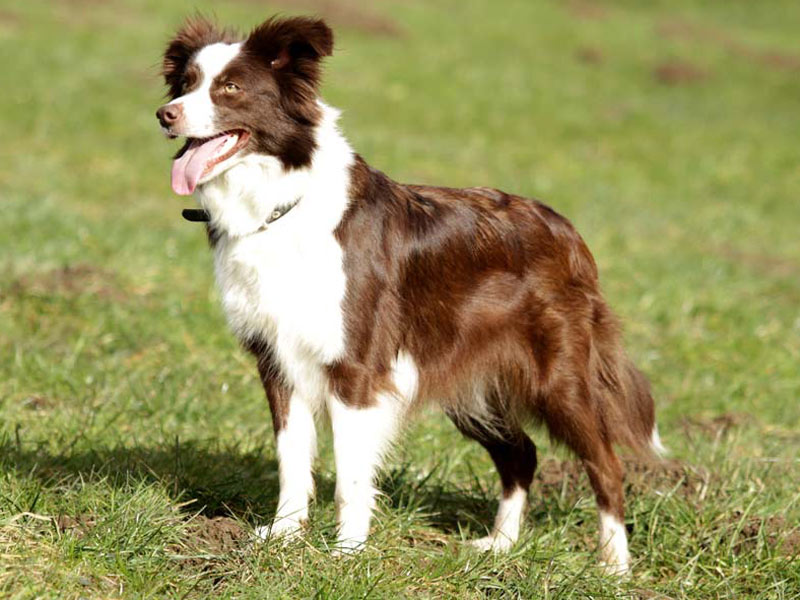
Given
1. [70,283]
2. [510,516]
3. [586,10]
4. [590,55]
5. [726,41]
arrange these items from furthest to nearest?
[586,10] → [726,41] → [590,55] → [70,283] → [510,516]

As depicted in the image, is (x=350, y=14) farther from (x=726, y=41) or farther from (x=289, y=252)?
(x=289, y=252)

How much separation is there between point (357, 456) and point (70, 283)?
11.9 feet

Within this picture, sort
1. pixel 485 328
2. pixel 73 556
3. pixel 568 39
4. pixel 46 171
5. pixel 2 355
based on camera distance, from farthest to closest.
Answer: pixel 568 39 < pixel 46 171 < pixel 2 355 < pixel 485 328 < pixel 73 556

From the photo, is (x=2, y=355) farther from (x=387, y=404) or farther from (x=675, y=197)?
(x=675, y=197)

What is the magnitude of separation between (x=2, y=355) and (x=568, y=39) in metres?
17.3

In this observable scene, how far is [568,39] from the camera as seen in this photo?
21312 mm

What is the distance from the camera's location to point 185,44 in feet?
13.0

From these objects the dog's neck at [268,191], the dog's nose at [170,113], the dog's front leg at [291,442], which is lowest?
the dog's front leg at [291,442]

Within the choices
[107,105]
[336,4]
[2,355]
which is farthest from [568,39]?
[2,355]

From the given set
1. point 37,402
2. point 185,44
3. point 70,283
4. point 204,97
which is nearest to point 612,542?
point 204,97

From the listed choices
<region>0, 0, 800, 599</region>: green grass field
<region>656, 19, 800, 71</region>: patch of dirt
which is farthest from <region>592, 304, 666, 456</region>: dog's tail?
<region>656, 19, 800, 71</region>: patch of dirt

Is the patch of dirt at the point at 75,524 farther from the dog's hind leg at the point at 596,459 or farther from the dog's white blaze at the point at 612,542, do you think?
the dog's white blaze at the point at 612,542

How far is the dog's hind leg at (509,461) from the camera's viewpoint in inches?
181

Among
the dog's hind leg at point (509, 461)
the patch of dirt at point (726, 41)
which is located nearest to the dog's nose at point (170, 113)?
the dog's hind leg at point (509, 461)
